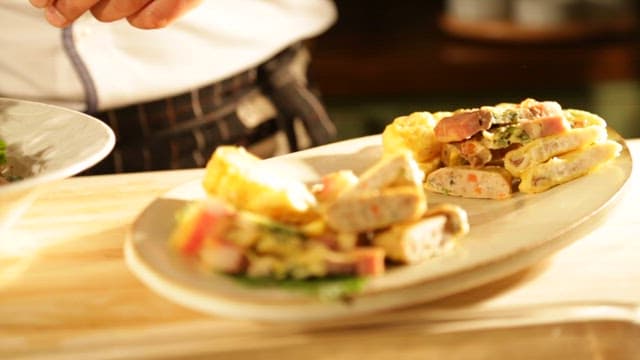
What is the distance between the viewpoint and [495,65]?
9.43ft

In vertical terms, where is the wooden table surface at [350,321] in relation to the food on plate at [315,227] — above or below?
below

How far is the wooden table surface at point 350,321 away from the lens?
66 centimetres

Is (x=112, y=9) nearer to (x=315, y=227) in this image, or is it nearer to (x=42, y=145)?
(x=42, y=145)

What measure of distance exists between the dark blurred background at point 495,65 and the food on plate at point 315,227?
6.78 ft

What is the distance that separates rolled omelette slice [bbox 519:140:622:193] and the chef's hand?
16.7 inches

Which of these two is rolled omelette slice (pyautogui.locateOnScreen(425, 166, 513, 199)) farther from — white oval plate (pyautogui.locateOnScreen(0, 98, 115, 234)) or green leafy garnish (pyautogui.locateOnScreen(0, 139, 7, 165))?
green leafy garnish (pyautogui.locateOnScreen(0, 139, 7, 165))

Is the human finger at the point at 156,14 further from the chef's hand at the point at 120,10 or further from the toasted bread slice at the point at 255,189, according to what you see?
the toasted bread slice at the point at 255,189

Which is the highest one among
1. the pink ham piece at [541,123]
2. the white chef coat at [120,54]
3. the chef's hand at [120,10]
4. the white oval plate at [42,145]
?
the pink ham piece at [541,123]

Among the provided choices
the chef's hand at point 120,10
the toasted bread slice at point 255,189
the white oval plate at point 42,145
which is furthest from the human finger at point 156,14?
the toasted bread slice at point 255,189

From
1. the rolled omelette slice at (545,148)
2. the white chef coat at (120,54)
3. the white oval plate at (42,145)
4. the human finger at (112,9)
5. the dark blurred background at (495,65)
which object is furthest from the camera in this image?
the dark blurred background at (495,65)

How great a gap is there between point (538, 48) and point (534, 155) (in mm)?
2094

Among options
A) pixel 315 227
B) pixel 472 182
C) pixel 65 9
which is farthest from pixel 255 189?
pixel 65 9

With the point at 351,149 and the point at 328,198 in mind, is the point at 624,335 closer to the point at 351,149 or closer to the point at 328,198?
the point at 328,198

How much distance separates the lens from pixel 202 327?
679 mm
